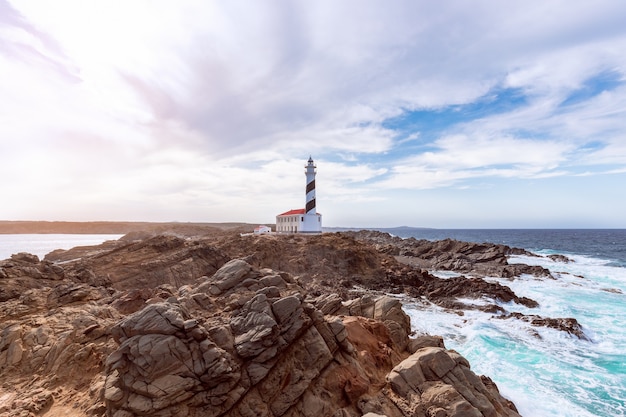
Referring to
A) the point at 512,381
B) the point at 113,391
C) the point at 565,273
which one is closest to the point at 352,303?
the point at 512,381

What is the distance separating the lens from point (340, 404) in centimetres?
851

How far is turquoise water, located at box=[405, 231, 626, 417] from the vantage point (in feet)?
44.5

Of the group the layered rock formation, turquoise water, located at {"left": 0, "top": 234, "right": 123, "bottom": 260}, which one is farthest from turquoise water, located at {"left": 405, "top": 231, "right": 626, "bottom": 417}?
turquoise water, located at {"left": 0, "top": 234, "right": 123, "bottom": 260}

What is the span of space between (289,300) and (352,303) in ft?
18.2

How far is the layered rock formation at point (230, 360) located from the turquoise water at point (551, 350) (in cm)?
424

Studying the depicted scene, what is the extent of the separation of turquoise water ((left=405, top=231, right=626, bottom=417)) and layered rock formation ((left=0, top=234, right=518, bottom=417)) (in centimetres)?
424

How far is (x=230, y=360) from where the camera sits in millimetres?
8211

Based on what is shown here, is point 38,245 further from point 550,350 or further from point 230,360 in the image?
point 550,350

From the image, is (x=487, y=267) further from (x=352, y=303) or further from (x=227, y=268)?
(x=227, y=268)

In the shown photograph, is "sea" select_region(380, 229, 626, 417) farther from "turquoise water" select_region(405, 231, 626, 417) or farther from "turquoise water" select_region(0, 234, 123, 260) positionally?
"turquoise water" select_region(0, 234, 123, 260)

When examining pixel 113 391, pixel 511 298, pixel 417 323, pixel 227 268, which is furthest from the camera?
pixel 511 298

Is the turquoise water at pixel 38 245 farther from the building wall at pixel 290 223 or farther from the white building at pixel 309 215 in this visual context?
the white building at pixel 309 215

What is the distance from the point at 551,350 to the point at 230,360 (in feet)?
61.9

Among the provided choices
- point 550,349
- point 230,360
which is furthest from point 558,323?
point 230,360
